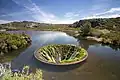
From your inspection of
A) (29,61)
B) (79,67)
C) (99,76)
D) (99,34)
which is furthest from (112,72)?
(99,34)

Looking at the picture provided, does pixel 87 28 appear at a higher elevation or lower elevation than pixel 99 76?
higher

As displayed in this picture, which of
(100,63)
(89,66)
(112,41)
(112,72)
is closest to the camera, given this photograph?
(112,72)

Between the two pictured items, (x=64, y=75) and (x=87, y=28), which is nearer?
(x=64, y=75)

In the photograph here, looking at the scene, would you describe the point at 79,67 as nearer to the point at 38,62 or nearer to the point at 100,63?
the point at 100,63

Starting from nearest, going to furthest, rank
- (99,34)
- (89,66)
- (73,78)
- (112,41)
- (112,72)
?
(73,78) → (112,72) → (89,66) → (112,41) → (99,34)

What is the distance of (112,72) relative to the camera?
2383cm

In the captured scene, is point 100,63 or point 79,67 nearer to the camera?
point 79,67

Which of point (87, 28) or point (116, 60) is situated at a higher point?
point (87, 28)

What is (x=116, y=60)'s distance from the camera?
97.7 ft

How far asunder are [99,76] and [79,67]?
3.96 metres

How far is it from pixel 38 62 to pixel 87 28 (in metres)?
39.5

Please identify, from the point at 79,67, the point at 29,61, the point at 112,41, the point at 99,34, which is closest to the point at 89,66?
the point at 79,67

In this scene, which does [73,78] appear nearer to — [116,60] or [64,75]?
[64,75]

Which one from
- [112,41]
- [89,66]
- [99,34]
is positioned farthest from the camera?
[99,34]
